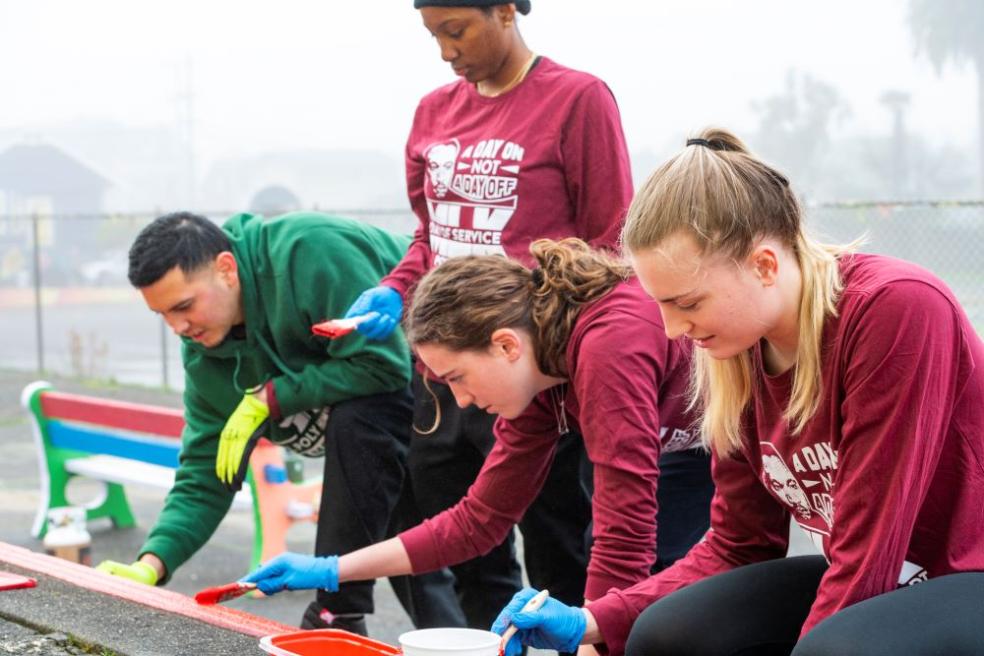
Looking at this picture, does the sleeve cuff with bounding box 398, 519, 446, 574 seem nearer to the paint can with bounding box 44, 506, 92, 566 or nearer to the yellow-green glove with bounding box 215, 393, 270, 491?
the yellow-green glove with bounding box 215, 393, 270, 491

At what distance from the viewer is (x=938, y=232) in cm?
1027

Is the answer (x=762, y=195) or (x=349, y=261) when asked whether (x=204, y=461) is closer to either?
(x=349, y=261)

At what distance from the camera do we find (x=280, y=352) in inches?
122

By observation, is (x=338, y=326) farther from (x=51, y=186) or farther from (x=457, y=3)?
(x=51, y=186)

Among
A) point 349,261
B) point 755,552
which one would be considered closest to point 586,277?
point 755,552

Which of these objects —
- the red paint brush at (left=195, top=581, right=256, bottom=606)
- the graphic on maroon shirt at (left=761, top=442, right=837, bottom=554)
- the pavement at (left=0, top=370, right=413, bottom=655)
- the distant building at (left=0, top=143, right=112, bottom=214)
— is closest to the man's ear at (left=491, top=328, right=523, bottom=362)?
the graphic on maroon shirt at (left=761, top=442, right=837, bottom=554)

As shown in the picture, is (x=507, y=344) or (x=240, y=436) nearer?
(x=507, y=344)

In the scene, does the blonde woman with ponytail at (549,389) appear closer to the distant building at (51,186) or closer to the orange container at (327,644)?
the orange container at (327,644)

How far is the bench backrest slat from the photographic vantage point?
5.30 metres

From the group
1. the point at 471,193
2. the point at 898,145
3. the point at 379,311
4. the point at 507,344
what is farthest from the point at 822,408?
the point at 898,145

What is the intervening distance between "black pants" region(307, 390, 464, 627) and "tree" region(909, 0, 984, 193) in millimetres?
26778

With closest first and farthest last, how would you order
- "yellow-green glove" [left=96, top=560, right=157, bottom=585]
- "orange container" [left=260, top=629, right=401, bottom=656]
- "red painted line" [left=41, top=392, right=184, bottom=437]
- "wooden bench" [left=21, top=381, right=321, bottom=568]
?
1. "orange container" [left=260, top=629, right=401, bottom=656]
2. "yellow-green glove" [left=96, top=560, right=157, bottom=585]
3. "wooden bench" [left=21, top=381, right=321, bottom=568]
4. "red painted line" [left=41, top=392, right=184, bottom=437]

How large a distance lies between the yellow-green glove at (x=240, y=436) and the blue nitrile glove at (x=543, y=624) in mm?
1239

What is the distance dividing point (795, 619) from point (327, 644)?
0.79 m
